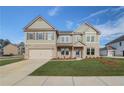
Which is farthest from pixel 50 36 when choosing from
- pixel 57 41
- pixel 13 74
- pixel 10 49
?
pixel 10 49

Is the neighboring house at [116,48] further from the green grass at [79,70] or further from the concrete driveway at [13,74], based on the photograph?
the concrete driveway at [13,74]

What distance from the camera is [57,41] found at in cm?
3675

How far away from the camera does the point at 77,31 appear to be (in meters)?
38.1


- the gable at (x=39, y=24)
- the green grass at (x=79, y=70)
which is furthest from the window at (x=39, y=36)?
the green grass at (x=79, y=70)

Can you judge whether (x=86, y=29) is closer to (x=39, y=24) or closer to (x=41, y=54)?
(x=39, y=24)

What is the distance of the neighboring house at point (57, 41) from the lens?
33438 millimetres

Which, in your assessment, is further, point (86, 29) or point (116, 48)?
point (116, 48)

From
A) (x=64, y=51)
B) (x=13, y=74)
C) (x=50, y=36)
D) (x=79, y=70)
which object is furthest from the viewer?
(x=64, y=51)

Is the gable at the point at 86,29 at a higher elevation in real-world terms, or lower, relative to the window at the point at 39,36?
higher

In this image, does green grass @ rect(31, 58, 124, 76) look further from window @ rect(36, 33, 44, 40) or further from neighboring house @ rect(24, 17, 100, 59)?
window @ rect(36, 33, 44, 40)

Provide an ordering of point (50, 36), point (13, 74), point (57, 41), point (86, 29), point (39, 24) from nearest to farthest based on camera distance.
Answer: point (13, 74) < point (50, 36) < point (39, 24) < point (57, 41) < point (86, 29)

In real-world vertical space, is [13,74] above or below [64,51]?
below

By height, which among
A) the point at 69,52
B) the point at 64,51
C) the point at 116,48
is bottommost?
the point at 69,52

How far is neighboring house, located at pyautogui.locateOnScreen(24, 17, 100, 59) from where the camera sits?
3344 cm
